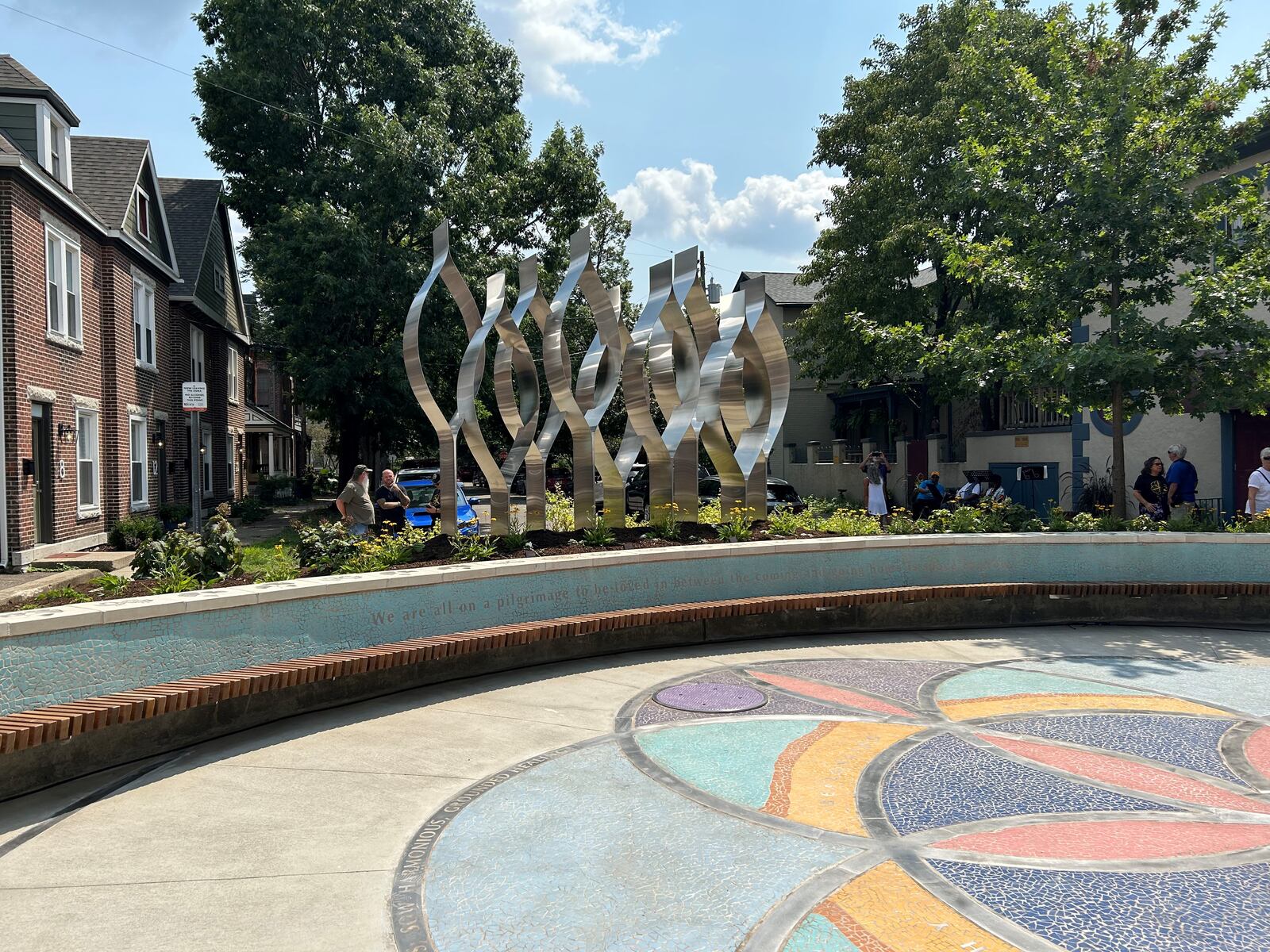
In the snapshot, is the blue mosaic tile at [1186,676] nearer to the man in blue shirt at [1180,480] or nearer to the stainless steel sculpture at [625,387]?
the stainless steel sculpture at [625,387]

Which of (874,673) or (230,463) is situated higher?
(230,463)

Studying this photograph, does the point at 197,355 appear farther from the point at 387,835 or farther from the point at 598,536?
the point at 387,835

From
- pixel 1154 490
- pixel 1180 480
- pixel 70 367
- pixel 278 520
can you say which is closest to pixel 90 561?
pixel 70 367

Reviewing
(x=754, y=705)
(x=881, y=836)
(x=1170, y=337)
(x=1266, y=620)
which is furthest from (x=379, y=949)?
(x=1170, y=337)

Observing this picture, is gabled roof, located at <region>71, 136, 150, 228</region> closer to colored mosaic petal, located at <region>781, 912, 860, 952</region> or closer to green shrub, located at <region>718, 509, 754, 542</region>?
green shrub, located at <region>718, 509, 754, 542</region>

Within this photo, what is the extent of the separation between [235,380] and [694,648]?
2896 cm

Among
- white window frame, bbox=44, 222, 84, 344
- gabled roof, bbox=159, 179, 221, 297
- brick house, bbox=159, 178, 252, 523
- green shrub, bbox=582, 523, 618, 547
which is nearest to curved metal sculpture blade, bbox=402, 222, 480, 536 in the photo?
green shrub, bbox=582, 523, 618, 547

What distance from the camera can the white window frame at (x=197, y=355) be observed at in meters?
27.3

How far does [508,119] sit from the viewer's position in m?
30.1

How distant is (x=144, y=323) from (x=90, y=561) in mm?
9767

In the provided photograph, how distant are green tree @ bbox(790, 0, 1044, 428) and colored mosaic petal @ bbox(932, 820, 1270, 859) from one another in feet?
60.4

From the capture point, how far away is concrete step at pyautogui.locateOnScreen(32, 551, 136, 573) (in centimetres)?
1515

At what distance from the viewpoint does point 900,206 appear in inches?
1010

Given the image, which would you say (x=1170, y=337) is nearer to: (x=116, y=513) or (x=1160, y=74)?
(x=1160, y=74)
